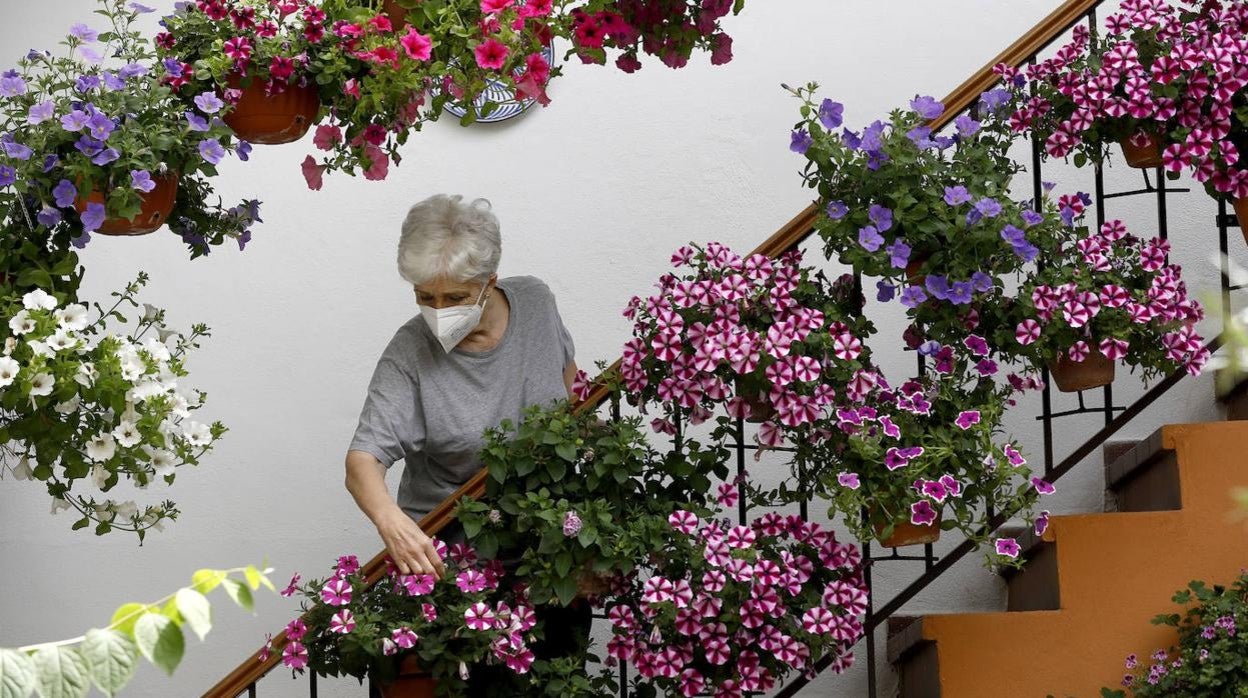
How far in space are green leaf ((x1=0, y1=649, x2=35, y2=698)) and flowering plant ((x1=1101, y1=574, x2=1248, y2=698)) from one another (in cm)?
255

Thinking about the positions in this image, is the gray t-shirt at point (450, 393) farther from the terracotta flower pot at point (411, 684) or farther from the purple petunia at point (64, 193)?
the purple petunia at point (64, 193)

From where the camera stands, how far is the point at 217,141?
2.86m

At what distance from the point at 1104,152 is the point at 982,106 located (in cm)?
31

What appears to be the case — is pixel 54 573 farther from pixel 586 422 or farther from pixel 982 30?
pixel 982 30

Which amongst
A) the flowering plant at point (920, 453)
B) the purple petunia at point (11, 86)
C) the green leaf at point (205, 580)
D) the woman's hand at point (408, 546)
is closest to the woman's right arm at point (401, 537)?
the woman's hand at point (408, 546)

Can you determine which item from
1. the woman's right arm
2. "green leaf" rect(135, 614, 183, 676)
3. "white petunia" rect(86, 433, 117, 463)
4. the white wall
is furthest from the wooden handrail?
"green leaf" rect(135, 614, 183, 676)

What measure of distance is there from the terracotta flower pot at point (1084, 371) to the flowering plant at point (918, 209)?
255mm

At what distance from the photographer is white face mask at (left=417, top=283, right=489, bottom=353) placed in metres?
3.40

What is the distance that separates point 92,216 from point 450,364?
0.97 meters

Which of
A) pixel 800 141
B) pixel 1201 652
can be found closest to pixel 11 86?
pixel 800 141

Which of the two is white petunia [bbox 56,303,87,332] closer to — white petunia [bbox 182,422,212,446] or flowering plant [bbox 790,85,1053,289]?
white petunia [bbox 182,422,212,446]

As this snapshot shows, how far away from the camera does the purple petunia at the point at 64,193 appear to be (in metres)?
2.72

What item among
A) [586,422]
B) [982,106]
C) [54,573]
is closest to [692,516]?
[586,422]

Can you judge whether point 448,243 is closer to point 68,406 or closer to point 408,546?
point 408,546
